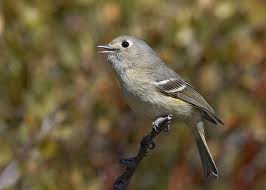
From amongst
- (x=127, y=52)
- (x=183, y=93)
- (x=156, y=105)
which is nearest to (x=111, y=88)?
(x=127, y=52)

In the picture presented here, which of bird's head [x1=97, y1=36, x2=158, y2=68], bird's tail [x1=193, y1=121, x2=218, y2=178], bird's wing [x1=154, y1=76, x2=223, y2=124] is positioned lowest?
bird's tail [x1=193, y1=121, x2=218, y2=178]

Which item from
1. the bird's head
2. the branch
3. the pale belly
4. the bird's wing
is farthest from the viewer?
the bird's head

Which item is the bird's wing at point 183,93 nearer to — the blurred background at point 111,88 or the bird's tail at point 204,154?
the bird's tail at point 204,154

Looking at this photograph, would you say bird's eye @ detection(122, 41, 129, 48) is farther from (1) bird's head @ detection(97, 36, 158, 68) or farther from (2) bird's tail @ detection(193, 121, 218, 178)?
(2) bird's tail @ detection(193, 121, 218, 178)

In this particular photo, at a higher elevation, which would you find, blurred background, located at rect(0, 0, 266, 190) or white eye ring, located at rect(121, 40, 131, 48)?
white eye ring, located at rect(121, 40, 131, 48)

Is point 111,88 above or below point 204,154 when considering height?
above

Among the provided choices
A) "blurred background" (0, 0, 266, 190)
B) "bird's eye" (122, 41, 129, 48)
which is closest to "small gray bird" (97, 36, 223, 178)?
"bird's eye" (122, 41, 129, 48)

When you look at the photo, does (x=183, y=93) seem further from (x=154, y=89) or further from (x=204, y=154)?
(x=204, y=154)
